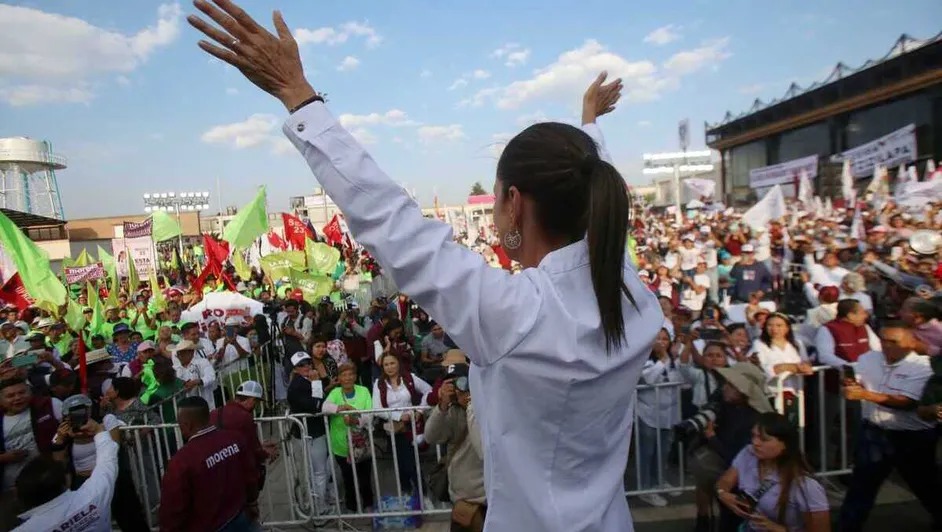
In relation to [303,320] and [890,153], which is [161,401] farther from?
[890,153]

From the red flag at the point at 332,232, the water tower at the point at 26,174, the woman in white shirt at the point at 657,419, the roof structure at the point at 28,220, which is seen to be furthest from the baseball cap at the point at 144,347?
the water tower at the point at 26,174

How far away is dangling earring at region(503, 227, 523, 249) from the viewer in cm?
118

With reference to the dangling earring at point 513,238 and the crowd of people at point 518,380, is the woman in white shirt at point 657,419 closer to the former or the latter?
the crowd of people at point 518,380

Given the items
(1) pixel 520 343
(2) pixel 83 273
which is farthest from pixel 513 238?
(2) pixel 83 273

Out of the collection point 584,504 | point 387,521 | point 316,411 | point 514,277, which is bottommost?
point 387,521

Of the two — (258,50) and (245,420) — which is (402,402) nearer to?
(245,420)

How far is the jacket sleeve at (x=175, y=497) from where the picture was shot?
133 inches

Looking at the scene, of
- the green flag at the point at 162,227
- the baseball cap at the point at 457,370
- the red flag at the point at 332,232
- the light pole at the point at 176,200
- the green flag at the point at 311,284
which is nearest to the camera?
the baseball cap at the point at 457,370

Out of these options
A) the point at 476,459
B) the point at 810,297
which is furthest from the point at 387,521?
the point at 810,297

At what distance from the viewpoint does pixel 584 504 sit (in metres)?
1.11

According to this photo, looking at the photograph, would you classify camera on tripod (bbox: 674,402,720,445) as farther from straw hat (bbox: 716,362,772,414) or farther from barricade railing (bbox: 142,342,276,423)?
barricade railing (bbox: 142,342,276,423)

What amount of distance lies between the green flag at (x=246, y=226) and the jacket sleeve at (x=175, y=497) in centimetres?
848

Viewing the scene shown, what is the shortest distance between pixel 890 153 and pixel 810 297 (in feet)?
48.4

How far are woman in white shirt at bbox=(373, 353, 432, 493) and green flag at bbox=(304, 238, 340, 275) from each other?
758cm
